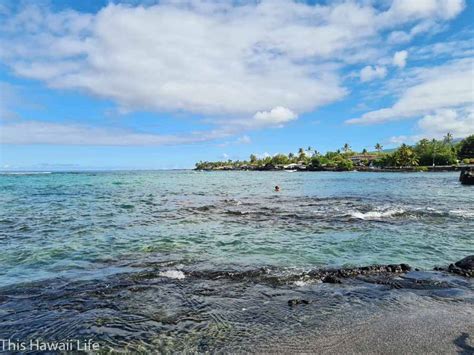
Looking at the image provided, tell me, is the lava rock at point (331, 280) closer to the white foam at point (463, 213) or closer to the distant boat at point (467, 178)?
the white foam at point (463, 213)

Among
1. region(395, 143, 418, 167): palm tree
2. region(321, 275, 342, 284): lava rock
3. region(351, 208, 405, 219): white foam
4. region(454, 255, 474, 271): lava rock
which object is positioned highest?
region(395, 143, 418, 167): palm tree

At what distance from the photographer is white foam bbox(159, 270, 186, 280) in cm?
905

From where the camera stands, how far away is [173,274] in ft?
30.4

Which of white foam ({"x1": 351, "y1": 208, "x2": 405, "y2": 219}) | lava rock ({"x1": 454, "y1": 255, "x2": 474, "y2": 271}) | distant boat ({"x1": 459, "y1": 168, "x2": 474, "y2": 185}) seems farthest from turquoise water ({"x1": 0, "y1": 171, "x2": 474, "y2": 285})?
distant boat ({"x1": 459, "y1": 168, "x2": 474, "y2": 185})

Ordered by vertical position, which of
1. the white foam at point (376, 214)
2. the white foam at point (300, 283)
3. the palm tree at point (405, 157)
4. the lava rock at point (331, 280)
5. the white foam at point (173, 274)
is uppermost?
the palm tree at point (405, 157)

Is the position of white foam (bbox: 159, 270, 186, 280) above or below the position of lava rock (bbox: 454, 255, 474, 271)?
below

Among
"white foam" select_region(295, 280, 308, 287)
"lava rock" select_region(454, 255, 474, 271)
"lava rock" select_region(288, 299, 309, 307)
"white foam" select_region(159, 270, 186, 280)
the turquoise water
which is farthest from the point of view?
the turquoise water

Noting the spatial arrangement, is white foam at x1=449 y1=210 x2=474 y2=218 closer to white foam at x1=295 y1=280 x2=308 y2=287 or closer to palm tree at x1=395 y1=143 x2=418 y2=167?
white foam at x1=295 y1=280 x2=308 y2=287

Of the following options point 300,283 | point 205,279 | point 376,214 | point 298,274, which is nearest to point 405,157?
point 376,214

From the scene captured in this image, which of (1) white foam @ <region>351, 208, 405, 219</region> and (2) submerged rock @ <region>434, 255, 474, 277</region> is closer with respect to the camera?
(2) submerged rock @ <region>434, 255, 474, 277</region>

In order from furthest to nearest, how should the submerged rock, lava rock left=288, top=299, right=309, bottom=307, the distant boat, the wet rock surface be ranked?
the distant boat, the submerged rock, the wet rock surface, lava rock left=288, top=299, right=309, bottom=307

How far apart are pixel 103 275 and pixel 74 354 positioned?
422 cm

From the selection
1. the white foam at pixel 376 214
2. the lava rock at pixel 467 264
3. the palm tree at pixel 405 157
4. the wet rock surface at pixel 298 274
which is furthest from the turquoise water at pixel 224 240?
the palm tree at pixel 405 157

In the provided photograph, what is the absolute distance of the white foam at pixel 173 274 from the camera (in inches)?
356
